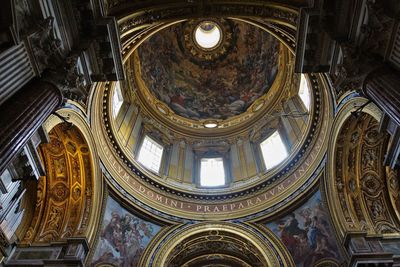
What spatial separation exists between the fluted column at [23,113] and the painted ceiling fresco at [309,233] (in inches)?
423

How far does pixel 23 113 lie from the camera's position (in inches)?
255

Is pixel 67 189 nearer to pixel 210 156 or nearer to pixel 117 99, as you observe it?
pixel 117 99

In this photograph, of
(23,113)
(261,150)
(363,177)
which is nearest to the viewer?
(23,113)

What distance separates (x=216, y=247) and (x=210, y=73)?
43.6 feet

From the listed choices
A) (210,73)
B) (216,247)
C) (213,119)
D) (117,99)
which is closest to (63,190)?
(117,99)

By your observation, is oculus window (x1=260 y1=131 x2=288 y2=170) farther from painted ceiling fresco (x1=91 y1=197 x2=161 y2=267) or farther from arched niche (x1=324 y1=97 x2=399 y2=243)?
painted ceiling fresco (x1=91 y1=197 x2=161 y2=267)

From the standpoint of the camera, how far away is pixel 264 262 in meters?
14.2

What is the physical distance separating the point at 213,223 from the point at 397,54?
1069cm

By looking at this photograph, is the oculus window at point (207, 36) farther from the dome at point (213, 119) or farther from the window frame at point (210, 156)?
the window frame at point (210, 156)

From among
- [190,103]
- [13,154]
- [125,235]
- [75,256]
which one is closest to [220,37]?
[190,103]

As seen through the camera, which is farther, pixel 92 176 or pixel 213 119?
pixel 213 119

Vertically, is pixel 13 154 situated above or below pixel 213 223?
below

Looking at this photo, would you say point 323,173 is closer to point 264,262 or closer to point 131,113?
point 264,262

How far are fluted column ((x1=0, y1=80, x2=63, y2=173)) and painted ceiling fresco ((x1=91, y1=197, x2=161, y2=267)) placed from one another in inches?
293
